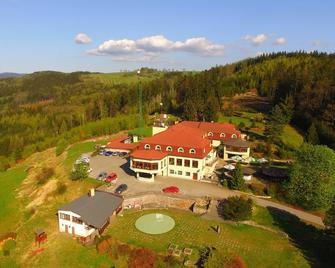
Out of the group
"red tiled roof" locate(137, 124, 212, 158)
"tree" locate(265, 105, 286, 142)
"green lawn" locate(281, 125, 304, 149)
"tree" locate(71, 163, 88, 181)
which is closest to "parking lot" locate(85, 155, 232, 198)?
"tree" locate(71, 163, 88, 181)

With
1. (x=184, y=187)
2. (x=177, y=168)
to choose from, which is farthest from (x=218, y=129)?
(x=184, y=187)

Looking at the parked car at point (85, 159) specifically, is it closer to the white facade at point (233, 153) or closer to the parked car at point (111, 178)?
the parked car at point (111, 178)

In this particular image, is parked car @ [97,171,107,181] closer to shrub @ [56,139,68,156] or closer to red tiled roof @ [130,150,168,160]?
red tiled roof @ [130,150,168,160]

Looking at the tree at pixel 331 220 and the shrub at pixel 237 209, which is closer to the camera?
the tree at pixel 331 220

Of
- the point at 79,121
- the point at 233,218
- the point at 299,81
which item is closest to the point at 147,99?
the point at 79,121

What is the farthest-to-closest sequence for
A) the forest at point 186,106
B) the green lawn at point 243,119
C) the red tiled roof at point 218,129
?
the green lawn at point 243,119 → the forest at point 186,106 → the red tiled roof at point 218,129

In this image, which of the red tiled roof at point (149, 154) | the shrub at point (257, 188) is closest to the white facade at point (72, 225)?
the red tiled roof at point (149, 154)

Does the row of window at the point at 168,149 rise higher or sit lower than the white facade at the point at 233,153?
higher

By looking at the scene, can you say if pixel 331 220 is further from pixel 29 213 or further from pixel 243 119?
pixel 243 119
